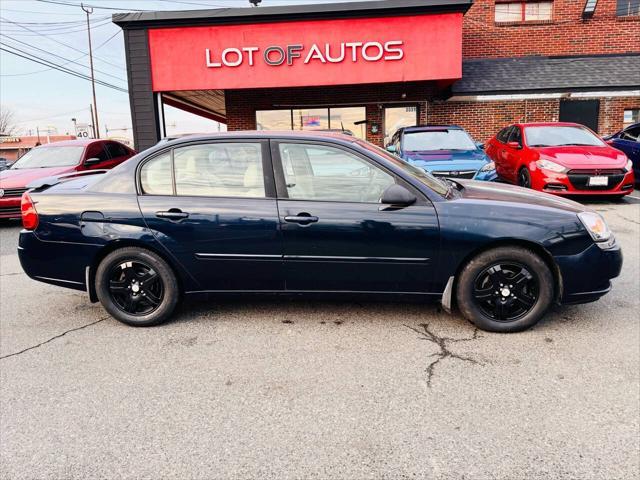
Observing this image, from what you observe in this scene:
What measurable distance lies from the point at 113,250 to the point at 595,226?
3722 mm

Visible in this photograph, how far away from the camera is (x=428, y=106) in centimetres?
1545

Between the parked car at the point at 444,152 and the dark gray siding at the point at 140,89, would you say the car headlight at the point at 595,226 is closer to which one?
the parked car at the point at 444,152

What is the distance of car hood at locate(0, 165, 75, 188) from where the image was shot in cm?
871

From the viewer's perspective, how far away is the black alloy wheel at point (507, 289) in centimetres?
358

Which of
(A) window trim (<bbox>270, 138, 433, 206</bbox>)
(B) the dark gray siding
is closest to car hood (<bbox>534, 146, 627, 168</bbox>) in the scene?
(A) window trim (<bbox>270, 138, 433, 206</bbox>)

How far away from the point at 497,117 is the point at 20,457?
15567 mm

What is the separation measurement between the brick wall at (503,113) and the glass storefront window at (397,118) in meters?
0.63

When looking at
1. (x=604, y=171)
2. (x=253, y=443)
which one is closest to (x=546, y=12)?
(x=604, y=171)

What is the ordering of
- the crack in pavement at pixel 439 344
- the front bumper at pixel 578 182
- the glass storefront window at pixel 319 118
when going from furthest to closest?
the glass storefront window at pixel 319 118, the front bumper at pixel 578 182, the crack in pavement at pixel 439 344

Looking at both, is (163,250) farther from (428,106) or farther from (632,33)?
(632,33)

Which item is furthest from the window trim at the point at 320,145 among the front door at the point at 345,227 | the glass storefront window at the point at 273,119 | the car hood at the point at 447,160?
the glass storefront window at the point at 273,119

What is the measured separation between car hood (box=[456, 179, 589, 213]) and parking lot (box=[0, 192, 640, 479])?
2.99 ft

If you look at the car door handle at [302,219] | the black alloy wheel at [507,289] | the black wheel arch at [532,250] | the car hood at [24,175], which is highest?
the car hood at [24,175]

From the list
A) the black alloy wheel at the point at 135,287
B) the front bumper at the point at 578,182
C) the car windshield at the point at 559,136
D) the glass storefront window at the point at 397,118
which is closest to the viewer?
the black alloy wheel at the point at 135,287
